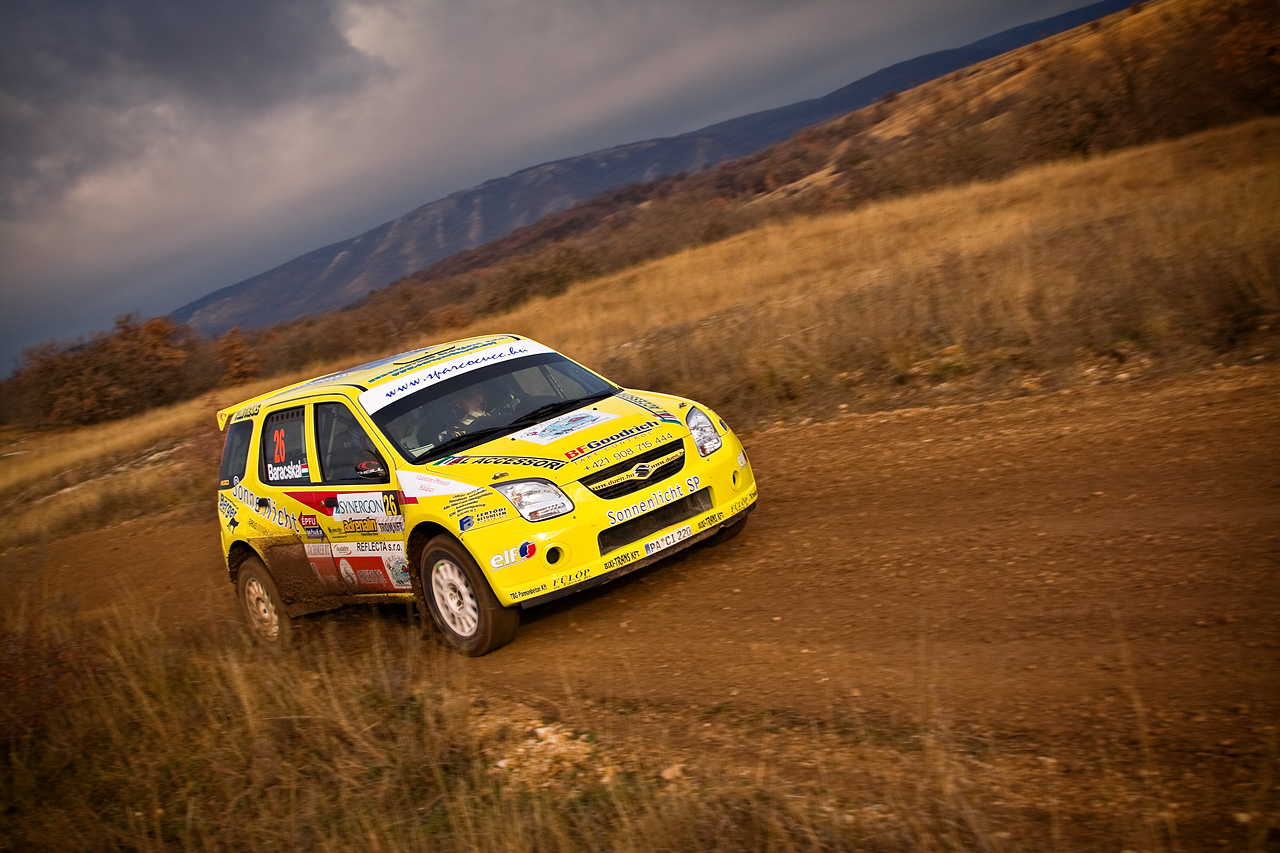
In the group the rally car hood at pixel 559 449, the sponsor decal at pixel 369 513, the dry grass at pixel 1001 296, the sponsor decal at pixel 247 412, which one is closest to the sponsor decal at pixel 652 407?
the rally car hood at pixel 559 449

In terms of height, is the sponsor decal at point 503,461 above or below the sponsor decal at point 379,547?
above

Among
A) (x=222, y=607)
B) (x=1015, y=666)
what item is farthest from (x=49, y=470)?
(x=1015, y=666)

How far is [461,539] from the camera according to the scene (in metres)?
5.63

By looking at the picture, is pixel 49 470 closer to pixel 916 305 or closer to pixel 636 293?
pixel 636 293

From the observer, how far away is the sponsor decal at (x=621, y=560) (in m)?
5.76

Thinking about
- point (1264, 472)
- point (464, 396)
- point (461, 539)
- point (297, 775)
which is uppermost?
point (464, 396)

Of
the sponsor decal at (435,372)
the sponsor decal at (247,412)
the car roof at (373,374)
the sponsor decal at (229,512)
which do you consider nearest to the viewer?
the sponsor decal at (435,372)

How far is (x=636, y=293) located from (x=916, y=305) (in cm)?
1232

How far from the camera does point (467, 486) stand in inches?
227

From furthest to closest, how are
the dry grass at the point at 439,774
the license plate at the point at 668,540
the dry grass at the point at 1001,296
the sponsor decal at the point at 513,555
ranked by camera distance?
the dry grass at the point at 1001,296 → the license plate at the point at 668,540 → the sponsor decal at the point at 513,555 → the dry grass at the point at 439,774

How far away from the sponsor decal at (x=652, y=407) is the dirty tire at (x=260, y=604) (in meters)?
3.08

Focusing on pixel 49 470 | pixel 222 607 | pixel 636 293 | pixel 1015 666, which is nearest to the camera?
pixel 1015 666

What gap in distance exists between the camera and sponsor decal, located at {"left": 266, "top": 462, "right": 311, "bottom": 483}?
6991mm

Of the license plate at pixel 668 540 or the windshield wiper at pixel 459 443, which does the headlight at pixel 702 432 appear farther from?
the windshield wiper at pixel 459 443
